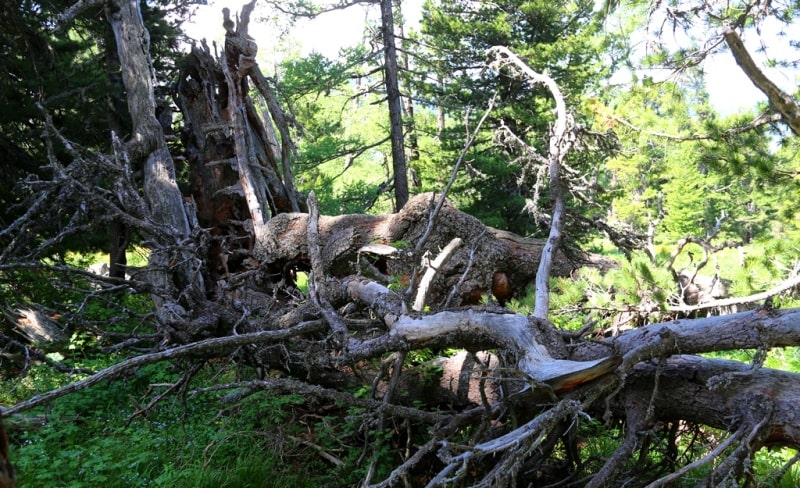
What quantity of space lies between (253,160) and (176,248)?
10.4 feet

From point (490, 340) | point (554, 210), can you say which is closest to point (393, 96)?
point (554, 210)

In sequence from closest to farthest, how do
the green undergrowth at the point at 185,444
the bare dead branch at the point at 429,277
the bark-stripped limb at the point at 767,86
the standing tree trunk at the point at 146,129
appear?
the green undergrowth at the point at 185,444, the bare dead branch at the point at 429,277, the bark-stripped limb at the point at 767,86, the standing tree trunk at the point at 146,129

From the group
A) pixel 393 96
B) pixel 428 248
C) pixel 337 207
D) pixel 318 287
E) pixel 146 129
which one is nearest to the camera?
pixel 318 287

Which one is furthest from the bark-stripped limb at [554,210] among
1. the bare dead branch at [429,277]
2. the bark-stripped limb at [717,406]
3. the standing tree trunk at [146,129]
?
the standing tree trunk at [146,129]

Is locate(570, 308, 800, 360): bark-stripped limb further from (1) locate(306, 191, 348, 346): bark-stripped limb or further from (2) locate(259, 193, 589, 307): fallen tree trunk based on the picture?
(2) locate(259, 193, 589, 307): fallen tree trunk

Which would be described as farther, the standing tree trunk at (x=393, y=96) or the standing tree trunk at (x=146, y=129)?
the standing tree trunk at (x=393, y=96)

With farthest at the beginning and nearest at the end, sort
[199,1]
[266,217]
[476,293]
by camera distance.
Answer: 1. [199,1]
2. [266,217]
3. [476,293]

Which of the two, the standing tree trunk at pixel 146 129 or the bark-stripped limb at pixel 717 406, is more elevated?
the standing tree trunk at pixel 146 129

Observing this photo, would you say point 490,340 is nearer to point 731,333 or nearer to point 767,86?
point 731,333

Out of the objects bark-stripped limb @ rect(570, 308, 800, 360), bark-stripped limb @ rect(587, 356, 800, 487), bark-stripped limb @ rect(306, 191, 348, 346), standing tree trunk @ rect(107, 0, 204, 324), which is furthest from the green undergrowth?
standing tree trunk @ rect(107, 0, 204, 324)

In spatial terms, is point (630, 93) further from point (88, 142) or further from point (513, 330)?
point (88, 142)

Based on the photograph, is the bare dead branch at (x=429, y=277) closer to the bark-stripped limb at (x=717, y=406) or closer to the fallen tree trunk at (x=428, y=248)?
the bark-stripped limb at (x=717, y=406)

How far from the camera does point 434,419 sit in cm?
320

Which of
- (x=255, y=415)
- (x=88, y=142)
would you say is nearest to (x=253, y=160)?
(x=88, y=142)
